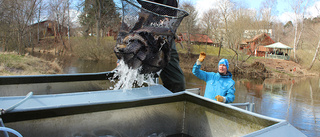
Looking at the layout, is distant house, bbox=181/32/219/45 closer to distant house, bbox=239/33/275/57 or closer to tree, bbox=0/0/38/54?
distant house, bbox=239/33/275/57

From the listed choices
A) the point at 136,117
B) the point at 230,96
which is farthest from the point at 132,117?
the point at 230,96

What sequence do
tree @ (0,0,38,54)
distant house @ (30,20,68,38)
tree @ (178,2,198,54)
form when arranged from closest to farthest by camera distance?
tree @ (0,0,38,54) < tree @ (178,2,198,54) < distant house @ (30,20,68,38)

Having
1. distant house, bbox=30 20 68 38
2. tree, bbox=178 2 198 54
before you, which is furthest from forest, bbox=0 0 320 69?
distant house, bbox=30 20 68 38

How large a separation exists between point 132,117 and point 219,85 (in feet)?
5.57

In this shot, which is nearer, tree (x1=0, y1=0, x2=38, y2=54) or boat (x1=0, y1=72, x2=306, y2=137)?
boat (x1=0, y1=72, x2=306, y2=137)

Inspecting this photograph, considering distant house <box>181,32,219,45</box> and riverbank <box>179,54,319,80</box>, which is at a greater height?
distant house <box>181,32,219,45</box>

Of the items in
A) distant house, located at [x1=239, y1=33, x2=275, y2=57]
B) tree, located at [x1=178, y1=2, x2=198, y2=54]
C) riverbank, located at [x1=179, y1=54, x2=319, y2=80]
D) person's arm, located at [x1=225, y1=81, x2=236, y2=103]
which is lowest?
riverbank, located at [x1=179, y1=54, x2=319, y2=80]

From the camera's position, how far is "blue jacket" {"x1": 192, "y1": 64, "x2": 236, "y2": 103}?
139 inches

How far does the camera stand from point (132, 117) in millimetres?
2482

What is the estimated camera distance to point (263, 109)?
900 cm

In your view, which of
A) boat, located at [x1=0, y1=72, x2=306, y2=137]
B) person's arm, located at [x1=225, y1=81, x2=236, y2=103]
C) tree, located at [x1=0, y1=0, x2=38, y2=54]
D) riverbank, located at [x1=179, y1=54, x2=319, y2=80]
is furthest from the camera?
riverbank, located at [x1=179, y1=54, x2=319, y2=80]

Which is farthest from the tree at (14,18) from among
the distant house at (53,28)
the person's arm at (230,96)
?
the distant house at (53,28)

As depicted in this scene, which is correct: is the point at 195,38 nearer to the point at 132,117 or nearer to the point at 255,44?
the point at 255,44

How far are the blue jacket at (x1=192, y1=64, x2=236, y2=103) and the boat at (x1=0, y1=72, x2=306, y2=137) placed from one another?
0.98 meters
